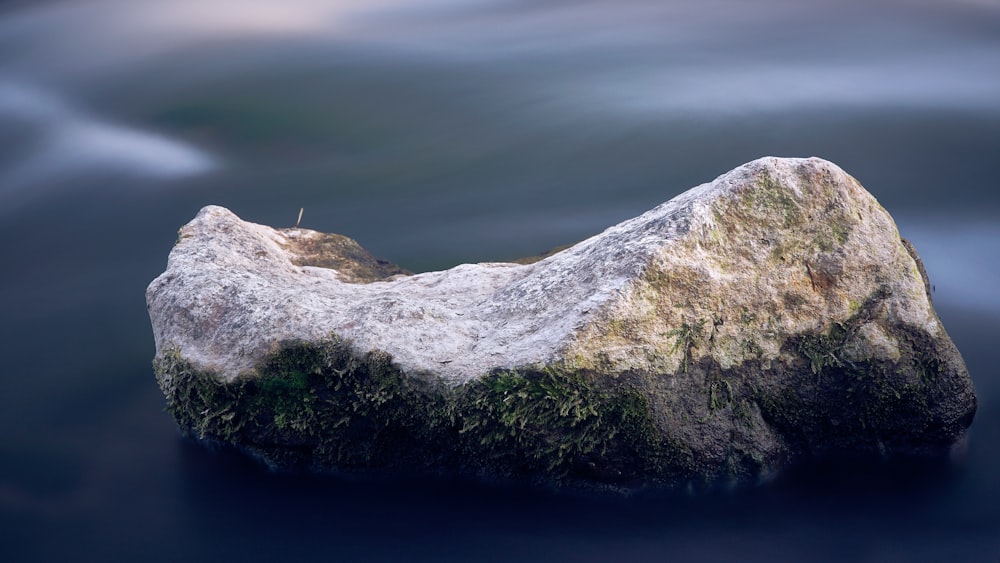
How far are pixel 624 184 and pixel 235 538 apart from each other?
4.32m

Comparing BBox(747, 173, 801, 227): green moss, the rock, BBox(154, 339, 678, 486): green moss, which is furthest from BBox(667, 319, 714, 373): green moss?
BBox(747, 173, 801, 227): green moss

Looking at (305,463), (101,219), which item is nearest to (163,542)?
(305,463)

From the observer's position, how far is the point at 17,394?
14.9 feet

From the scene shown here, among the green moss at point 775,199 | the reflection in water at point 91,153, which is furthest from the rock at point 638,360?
the reflection in water at point 91,153

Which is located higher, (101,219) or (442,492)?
(101,219)

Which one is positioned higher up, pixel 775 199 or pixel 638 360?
pixel 775 199

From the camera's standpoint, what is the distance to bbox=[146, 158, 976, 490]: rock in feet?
10.1

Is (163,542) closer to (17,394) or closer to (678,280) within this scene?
(17,394)

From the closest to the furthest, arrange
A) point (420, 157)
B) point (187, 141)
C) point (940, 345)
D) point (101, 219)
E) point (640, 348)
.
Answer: point (640, 348), point (940, 345), point (101, 219), point (420, 157), point (187, 141)

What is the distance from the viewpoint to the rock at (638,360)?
3.07 m

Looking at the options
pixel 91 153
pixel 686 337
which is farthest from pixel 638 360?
pixel 91 153

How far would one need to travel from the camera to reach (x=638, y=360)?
9.99 ft

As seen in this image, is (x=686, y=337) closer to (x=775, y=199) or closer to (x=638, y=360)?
(x=638, y=360)

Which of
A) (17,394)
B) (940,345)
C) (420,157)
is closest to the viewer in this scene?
(940,345)
